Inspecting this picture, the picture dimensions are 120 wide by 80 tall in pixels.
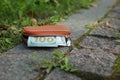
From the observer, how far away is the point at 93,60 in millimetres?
2041

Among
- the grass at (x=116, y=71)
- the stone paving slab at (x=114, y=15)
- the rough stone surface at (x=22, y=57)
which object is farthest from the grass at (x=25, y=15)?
the grass at (x=116, y=71)

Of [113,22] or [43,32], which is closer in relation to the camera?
[43,32]

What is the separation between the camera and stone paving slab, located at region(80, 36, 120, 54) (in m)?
2.32

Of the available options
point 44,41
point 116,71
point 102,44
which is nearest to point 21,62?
point 44,41

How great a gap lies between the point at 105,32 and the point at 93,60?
0.76m

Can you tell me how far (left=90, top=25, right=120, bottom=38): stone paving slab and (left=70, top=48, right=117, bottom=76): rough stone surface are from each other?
46cm

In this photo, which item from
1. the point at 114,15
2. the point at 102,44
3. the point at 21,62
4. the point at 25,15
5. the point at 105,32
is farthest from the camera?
the point at 114,15

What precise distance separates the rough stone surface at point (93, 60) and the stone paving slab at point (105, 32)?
456 mm

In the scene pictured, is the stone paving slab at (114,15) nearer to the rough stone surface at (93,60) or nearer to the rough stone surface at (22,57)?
the rough stone surface at (22,57)

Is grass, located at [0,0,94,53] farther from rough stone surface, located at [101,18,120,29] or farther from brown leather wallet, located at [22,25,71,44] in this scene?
rough stone surface, located at [101,18,120,29]

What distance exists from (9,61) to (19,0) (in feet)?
4.21

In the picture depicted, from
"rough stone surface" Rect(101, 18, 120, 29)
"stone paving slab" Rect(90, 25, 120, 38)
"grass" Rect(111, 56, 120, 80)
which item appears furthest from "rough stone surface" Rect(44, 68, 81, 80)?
"rough stone surface" Rect(101, 18, 120, 29)

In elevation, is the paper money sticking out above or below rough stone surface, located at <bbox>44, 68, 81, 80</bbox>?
above

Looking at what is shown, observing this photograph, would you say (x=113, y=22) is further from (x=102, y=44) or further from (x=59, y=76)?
(x=59, y=76)
